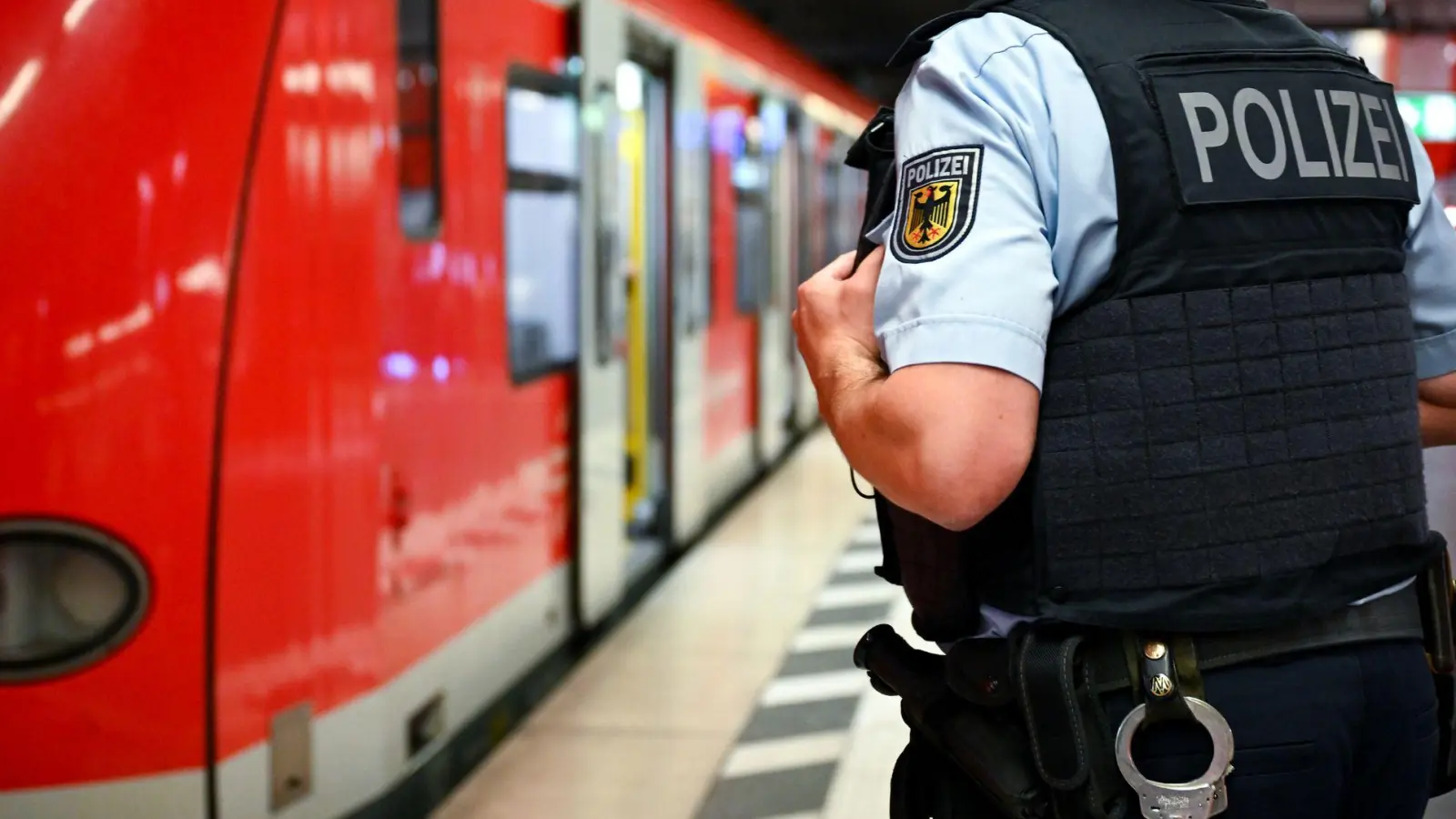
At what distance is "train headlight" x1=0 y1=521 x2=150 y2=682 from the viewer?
8.09 feet

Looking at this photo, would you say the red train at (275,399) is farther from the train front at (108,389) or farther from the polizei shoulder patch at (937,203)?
the polizei shoulder patch at (937,203)

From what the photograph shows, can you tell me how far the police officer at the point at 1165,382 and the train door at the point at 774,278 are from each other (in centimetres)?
752

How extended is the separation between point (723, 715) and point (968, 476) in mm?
3480

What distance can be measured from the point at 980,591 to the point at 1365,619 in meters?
0.36

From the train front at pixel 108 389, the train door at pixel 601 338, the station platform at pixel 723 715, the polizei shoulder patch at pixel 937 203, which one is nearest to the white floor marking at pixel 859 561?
the station platform at pixel 723 715

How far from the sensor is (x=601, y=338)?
16.8 feet

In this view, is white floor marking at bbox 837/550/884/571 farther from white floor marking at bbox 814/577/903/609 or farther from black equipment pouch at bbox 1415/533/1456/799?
black equipment pouch at bbox 1415/533/1456/799

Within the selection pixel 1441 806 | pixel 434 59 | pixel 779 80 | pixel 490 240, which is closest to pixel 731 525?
pixel 779 80

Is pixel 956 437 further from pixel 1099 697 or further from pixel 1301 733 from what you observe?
pixel 1301 733

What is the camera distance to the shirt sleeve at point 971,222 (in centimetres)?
133

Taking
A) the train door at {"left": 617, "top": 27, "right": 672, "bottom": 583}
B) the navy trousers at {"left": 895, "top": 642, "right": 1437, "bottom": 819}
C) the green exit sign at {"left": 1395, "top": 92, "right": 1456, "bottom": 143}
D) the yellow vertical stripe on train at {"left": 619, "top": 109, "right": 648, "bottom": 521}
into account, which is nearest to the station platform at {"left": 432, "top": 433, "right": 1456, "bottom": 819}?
the train door at {"left": 617, "top": 27, "right": 672, "bottom": 583}

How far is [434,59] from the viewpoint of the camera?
358 centimetres

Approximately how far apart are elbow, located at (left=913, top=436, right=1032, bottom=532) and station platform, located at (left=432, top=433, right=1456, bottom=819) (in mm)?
1642

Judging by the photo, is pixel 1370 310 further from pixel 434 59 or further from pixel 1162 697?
pixel 434 59
